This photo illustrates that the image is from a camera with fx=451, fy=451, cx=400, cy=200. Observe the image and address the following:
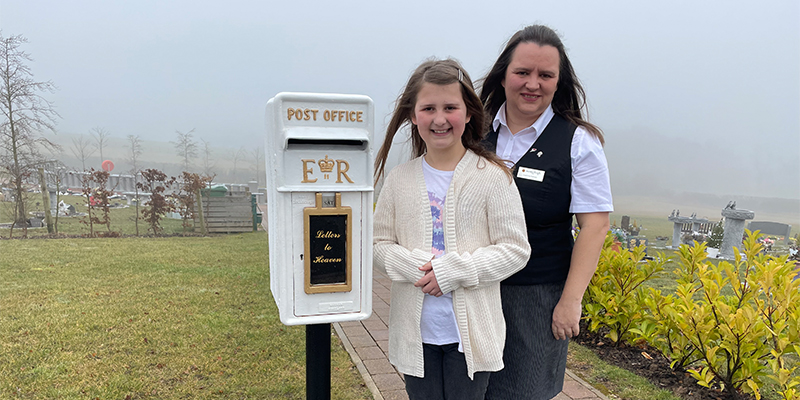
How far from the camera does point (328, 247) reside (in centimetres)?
170

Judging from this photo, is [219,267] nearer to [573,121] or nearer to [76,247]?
[76,247]

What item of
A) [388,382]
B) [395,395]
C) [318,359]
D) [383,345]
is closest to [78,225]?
[383,345]

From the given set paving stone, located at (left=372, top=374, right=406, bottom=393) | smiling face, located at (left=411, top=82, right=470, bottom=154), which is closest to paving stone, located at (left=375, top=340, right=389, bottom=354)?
paving stone, located at (left=372, top=374, right=406, bottom=393)

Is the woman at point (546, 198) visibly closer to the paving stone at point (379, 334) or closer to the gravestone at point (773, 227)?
the paving stone at point (379, 334)

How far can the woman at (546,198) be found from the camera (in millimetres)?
1652

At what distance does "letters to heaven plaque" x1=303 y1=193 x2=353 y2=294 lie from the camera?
1656 mm

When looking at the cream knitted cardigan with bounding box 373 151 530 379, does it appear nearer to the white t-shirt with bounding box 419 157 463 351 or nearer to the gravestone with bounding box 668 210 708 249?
the white t-shirt with bounding box 419 157 463 351

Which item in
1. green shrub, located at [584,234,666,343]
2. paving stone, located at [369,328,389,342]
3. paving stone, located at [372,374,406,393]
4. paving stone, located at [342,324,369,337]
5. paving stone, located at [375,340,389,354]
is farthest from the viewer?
paving stone, located at [342,324,369,337]

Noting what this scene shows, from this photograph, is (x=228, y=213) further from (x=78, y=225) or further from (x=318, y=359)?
(x=318, y=359)

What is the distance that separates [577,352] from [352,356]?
1.75m

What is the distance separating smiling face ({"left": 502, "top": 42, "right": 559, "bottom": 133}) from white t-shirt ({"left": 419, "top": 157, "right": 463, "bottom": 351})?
16.4 inches

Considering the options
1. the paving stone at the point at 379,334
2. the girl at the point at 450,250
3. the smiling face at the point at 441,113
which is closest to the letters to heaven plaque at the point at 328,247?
the girl at the point at 450,250

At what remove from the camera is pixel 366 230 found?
171cm

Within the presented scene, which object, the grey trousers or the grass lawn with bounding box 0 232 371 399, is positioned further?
the grass lawn with bounding box 0 232 371 399
